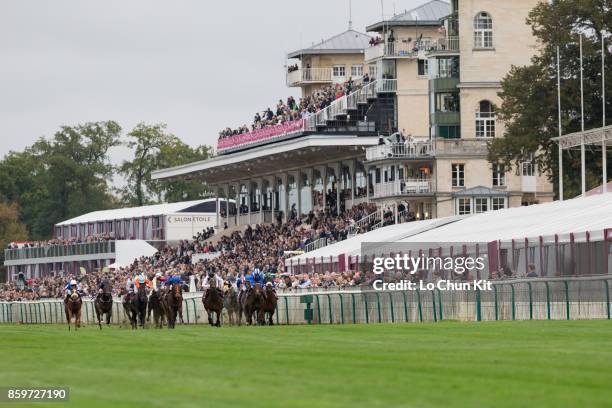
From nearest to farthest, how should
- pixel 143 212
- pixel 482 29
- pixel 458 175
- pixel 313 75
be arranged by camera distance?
pixel 458 175
pixel 482 29
pixel 313 75
pixel 143 212

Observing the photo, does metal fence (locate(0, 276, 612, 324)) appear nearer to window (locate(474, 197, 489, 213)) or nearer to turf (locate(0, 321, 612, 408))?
turf (locate(0, 321, 612, 408))

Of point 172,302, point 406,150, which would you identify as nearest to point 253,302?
point 172,302

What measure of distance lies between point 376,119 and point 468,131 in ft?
25.4

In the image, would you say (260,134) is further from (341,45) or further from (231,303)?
(231,303)

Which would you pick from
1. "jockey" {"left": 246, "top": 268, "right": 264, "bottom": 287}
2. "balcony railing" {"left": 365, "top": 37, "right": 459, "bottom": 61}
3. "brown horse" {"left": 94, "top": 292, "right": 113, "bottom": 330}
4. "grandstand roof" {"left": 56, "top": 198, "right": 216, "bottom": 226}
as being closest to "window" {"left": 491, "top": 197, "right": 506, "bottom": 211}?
"balcony railing" {"left": 365, "top": 37, "right": 459, "bottom": 61}

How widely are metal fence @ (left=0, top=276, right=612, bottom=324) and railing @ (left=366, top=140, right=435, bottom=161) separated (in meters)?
37.7

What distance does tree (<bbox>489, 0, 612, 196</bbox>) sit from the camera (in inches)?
3017

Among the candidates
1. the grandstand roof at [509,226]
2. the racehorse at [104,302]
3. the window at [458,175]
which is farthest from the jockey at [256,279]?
the window at [458,175]

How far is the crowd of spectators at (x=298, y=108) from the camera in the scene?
98.1 metres

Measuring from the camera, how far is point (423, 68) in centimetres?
9825

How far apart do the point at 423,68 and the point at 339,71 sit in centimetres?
2557

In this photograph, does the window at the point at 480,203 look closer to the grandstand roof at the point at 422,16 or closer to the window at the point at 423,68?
the window at the point at 423,68

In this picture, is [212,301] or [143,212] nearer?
[212,301]

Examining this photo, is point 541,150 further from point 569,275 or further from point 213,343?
point 213,343
